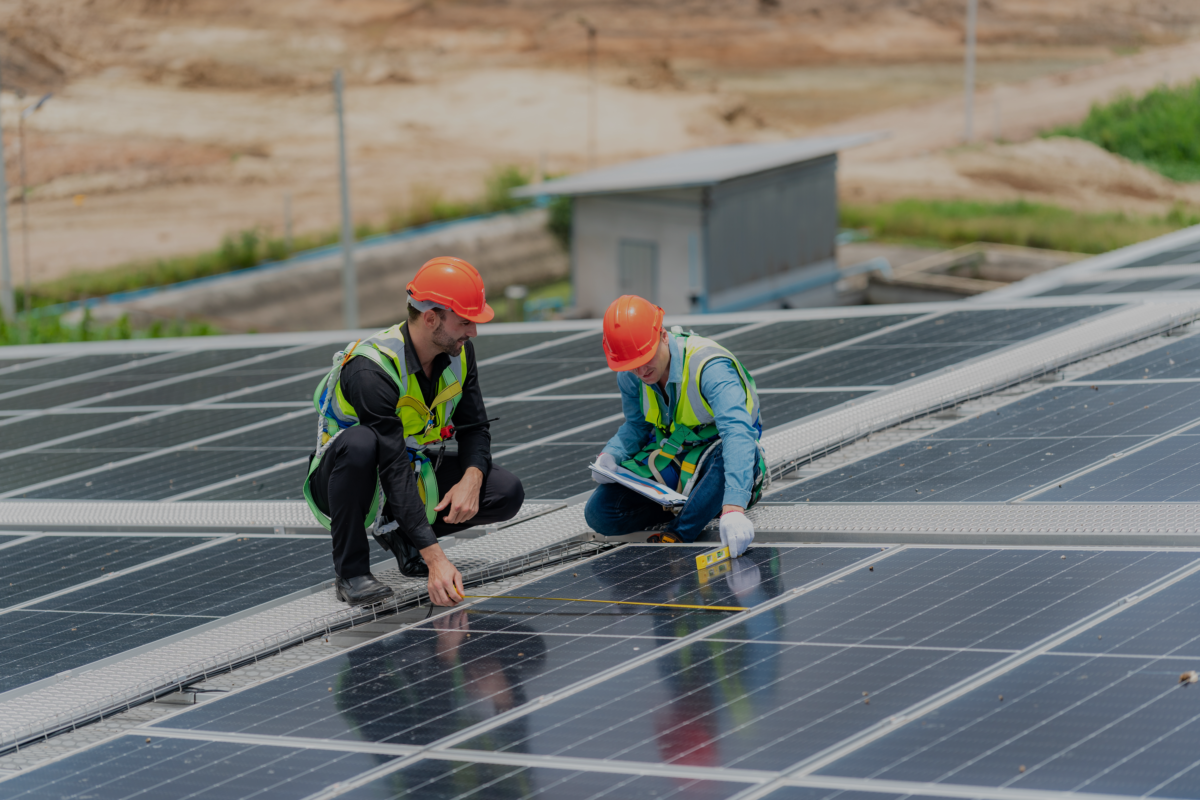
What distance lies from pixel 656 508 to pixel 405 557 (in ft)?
5.28

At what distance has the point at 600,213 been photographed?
41.2 meters

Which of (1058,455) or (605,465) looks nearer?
(605,465)

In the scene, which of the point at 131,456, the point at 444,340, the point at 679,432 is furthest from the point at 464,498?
the point at 131,456

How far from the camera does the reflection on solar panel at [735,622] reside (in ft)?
16.9

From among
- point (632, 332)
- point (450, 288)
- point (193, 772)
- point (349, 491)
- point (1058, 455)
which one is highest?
point (450, 288)

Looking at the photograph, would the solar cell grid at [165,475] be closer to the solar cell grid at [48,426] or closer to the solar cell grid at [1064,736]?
the solar cell grid at [48,426]

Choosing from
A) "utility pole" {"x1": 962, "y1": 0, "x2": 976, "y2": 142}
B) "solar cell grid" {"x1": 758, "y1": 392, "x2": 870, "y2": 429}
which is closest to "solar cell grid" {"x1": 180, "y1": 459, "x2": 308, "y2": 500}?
"solar cell grid" {"x1": 758, "y1": 392, "x2": 870, "y2": 429}

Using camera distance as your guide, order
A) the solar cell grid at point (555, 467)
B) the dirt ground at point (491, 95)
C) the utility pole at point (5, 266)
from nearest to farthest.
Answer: the solar cell grid at point (555, 467), the utility pole at point (5, 266), the dirt ground at point (491, 95)

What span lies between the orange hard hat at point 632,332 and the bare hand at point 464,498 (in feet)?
3.57

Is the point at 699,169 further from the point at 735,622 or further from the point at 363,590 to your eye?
the point at 735,622

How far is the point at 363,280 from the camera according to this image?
52.2m

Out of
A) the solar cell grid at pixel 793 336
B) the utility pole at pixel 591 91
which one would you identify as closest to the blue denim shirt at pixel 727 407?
the solar cell grid at pixel 793 336

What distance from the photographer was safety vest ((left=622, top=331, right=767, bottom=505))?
796cm

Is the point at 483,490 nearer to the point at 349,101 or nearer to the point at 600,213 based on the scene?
the point at 600,213
